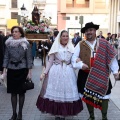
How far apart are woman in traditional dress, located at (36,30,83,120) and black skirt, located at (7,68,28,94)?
39 cm

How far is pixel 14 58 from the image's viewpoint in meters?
4.97

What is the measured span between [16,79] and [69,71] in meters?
0.92

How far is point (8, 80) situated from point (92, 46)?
155cm

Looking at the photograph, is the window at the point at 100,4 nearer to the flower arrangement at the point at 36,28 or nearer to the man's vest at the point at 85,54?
the flower arrangement at the point at 36,28

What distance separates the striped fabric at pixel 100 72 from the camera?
473 cm

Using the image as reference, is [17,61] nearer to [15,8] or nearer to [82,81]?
[82,81]

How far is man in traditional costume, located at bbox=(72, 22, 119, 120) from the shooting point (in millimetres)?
4734

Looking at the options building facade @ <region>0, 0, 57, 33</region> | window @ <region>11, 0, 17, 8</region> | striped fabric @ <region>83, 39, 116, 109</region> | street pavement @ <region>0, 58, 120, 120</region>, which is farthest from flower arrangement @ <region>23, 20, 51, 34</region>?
window @ <region>11, 0, 17, 8</region>

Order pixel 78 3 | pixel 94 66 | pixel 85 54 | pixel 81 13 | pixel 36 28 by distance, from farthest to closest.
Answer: pixel 78 3
pixel 81 13
pixel 36 28
pixel 85 54
pixel 94 66

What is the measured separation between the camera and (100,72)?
475 centimetres

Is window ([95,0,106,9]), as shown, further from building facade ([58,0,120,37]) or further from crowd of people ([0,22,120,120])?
crowd of people ([0,22,120,120])

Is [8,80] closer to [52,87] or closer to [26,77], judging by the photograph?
[26,77]

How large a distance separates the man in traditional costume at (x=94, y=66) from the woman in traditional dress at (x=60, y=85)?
170mm

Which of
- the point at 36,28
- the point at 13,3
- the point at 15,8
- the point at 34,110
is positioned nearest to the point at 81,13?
the point at 15,8
